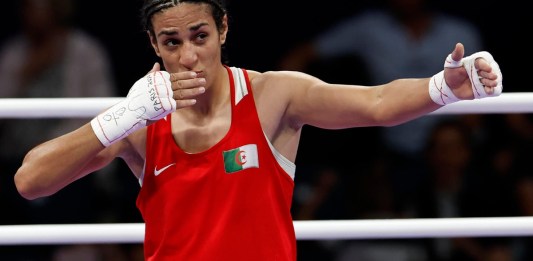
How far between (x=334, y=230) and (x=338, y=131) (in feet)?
5.60

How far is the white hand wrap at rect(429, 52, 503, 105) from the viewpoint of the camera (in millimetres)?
2168

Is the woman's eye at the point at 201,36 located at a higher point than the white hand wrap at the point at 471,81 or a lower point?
higher

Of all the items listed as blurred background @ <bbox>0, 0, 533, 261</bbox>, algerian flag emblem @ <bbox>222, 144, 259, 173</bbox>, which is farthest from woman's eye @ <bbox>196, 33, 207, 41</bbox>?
blurred background @ <bbox>0, 0, 533, 261</bbox>

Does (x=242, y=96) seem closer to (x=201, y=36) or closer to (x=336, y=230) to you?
(x=201, y=36)

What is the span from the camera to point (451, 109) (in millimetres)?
2703

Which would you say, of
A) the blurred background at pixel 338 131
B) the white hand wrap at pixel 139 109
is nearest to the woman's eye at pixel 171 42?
the white hand wrap at pixel 139 109

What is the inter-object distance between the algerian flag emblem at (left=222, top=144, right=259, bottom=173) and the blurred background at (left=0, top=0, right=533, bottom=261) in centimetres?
181

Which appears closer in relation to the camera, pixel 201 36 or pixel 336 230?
pixel 201 36

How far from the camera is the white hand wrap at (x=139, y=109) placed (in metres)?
2.31

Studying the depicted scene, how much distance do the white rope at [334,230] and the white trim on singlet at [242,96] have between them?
1.03 feet

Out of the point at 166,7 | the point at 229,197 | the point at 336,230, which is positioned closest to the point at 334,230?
the point at 336,230

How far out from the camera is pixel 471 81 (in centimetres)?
219

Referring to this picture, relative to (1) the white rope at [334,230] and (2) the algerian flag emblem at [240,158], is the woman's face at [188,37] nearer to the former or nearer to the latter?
(2) the algerian flag emblem at [240,158]

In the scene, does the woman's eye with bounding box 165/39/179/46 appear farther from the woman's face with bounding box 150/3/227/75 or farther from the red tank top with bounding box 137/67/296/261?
the red tank top with bounding box 137/67/296/261
